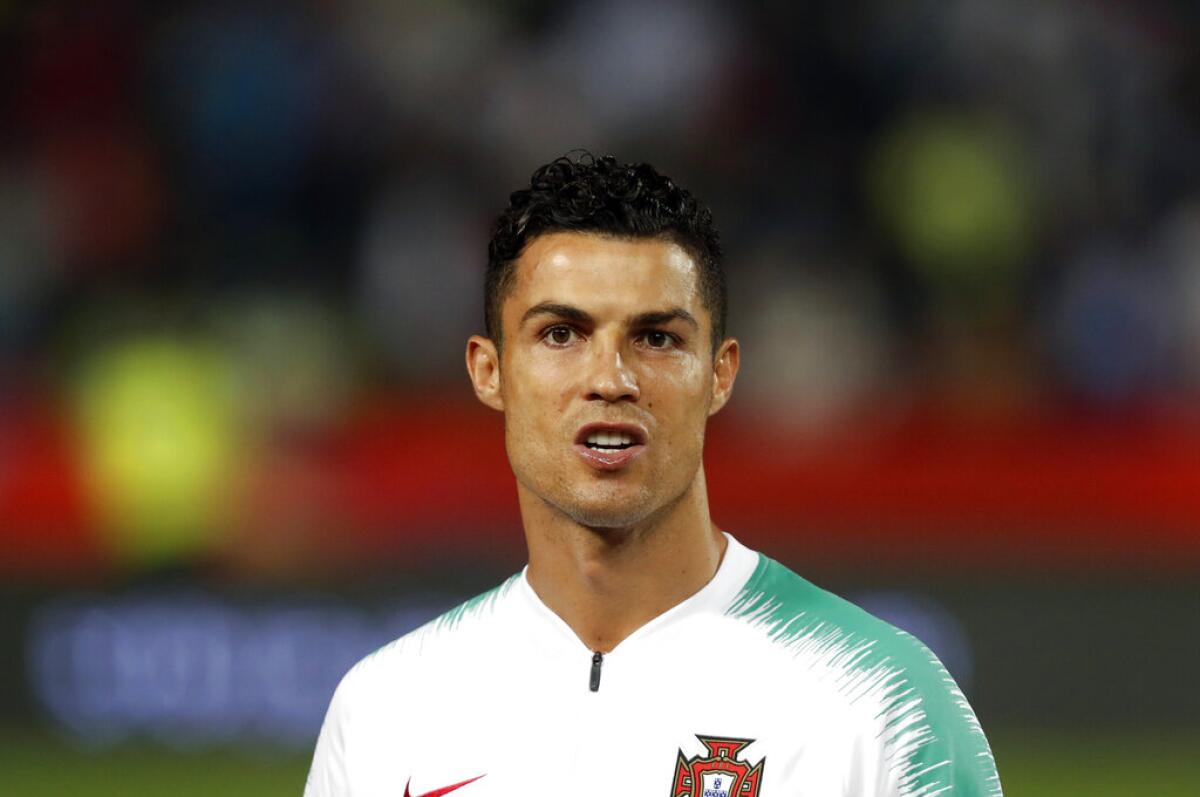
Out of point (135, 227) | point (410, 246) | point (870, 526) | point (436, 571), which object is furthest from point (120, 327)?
point (870, 526)

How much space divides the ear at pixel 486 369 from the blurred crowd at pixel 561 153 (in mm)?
6340

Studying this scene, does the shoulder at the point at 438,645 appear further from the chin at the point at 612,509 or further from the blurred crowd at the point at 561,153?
the blurred crowd at the point at 561,153

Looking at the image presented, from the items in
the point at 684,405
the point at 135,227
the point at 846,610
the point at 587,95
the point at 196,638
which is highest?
the point at 587,95

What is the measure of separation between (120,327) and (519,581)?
7.37 metres

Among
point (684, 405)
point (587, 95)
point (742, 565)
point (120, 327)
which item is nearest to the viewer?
point (684, 405)

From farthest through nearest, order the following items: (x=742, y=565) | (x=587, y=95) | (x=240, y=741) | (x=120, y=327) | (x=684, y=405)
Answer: (x=587, y=95)
(x=120, y=327)
(x=240, y=741)
(x=742, y=565)
(x=684, y=405)

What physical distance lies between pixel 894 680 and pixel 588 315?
942mm

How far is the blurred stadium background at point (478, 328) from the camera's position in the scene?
950cm

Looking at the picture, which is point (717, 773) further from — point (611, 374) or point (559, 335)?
point (559, 335)

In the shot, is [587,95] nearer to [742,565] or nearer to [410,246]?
[410,246]

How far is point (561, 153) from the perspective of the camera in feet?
38.3

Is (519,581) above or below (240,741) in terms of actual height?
below

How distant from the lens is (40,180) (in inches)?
471

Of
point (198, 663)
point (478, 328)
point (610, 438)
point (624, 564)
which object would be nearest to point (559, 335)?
point (610, 438)
